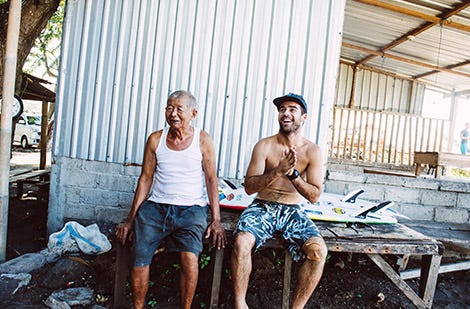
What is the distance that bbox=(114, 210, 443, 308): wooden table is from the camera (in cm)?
286

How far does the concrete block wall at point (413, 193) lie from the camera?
4414 mm

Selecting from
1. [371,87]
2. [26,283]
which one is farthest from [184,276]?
[371,87]

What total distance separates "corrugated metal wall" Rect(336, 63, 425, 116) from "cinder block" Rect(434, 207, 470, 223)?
7.97 m

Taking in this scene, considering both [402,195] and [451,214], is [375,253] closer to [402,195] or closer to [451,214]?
[402,195]

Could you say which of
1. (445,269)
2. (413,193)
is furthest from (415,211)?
(445,269)

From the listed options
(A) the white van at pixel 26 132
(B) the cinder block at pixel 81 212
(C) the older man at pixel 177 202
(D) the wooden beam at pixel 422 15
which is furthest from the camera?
(A) the white van at pixel 26 132

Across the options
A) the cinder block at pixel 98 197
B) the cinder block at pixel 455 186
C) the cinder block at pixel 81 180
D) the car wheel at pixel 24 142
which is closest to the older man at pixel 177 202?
the cinder block at pixel 98 197

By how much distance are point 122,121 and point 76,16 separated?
1451 mm

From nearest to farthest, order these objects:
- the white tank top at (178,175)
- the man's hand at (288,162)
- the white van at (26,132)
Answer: the man's hand at (288,162) → the white tank top at (178,175) → the white van at (26,132)

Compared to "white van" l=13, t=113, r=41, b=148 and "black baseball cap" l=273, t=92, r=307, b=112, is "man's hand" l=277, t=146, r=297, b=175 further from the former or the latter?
"white van" l=13, t=113, r=41, b=148

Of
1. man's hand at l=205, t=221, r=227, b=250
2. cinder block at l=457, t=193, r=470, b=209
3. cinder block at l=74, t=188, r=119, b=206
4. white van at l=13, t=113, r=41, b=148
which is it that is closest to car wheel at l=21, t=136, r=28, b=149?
white van at l=13, t=113, r=41, b=148

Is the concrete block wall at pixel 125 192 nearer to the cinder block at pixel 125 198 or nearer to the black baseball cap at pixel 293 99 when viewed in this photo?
the cinder block at pixel 125 198

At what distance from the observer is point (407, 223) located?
422 cm

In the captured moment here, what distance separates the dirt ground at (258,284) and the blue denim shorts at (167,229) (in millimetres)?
769
